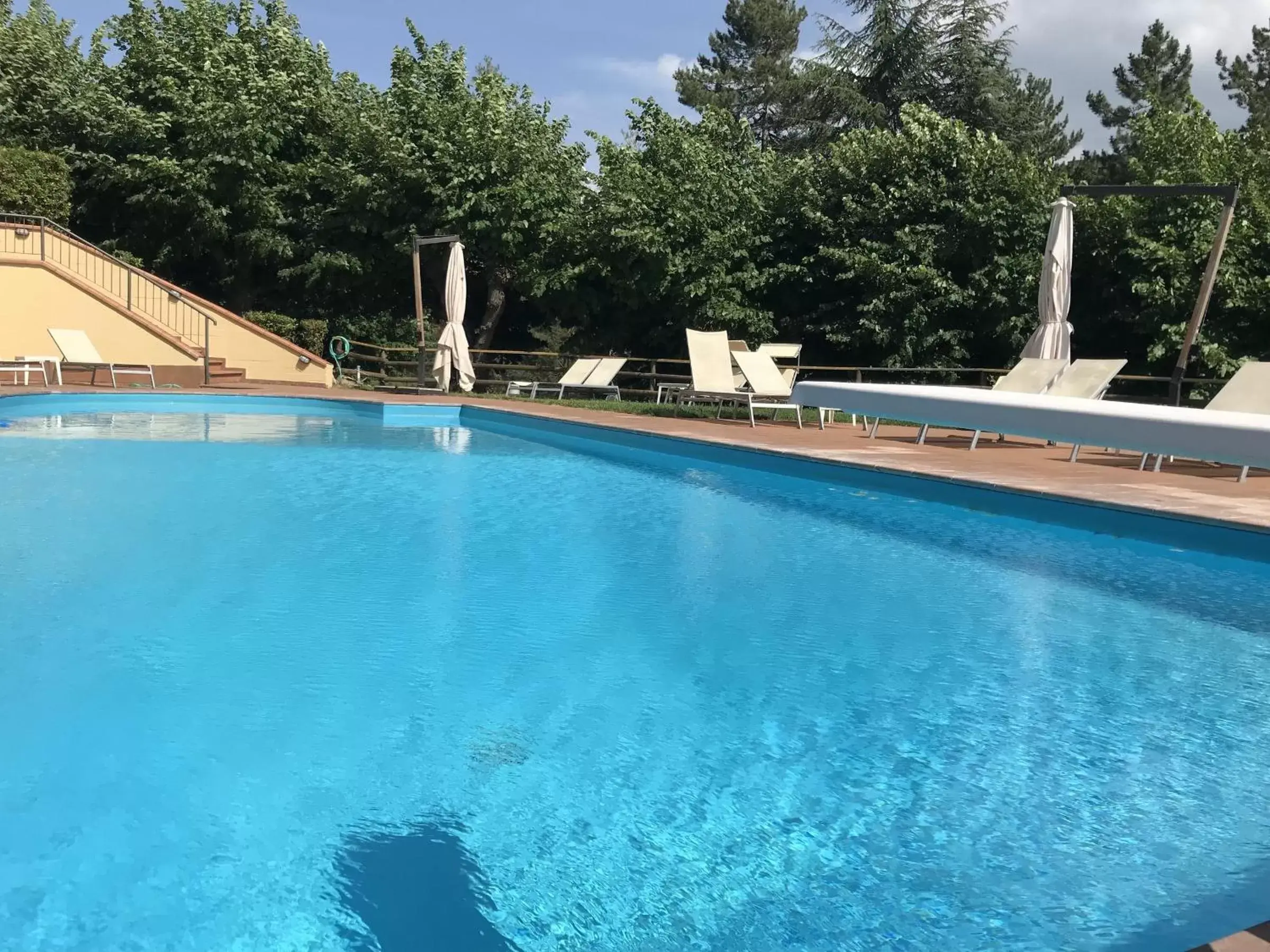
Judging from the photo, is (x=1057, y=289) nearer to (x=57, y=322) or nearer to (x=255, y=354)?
(x=255, y=354)

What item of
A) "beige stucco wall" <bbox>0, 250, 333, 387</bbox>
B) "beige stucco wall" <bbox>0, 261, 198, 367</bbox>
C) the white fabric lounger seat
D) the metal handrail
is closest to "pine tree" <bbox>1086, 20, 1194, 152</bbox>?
the white fabric lounger seat

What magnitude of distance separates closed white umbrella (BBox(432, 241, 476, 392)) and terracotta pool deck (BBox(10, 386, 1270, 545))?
2839mm

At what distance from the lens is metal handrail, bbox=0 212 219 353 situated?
17078 millimetres

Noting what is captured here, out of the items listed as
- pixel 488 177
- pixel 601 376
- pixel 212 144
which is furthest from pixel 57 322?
pixel 601 376

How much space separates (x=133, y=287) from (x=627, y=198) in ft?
29.2

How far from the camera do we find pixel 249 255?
789 inches

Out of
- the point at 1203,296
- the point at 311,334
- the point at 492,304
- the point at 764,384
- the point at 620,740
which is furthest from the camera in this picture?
the point at 492,304

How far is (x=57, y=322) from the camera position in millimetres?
16750

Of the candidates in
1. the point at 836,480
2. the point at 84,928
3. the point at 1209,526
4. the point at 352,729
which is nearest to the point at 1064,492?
the point at 1209,526

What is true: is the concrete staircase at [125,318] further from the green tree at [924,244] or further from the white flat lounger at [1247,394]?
the white flat lounger at [1247,394]

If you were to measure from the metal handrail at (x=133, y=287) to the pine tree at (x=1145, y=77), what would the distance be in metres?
27.2

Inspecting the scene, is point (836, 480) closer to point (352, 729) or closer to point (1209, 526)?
point (1209, 526)

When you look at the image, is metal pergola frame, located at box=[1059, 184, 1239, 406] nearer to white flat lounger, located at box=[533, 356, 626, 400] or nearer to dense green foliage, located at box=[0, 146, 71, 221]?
white flat lounger, located at box=[533, 356, 626, 400]

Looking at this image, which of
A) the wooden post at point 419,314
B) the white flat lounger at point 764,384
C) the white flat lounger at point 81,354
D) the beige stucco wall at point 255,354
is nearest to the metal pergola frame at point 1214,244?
the white flat lounger at point 764,384
